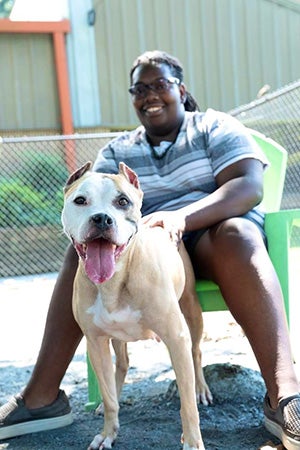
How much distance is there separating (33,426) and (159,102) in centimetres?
145

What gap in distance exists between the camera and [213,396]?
306 centimetres

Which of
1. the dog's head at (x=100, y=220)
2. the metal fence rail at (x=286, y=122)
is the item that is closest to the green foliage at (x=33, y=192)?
the metal fence rail at (x=286, y=122)

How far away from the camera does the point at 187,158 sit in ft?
10.2

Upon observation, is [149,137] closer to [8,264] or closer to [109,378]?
[109,378]

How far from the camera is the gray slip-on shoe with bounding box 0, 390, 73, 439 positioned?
9.26 ft

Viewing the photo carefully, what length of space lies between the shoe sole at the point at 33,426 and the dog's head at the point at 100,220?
850 millimetres

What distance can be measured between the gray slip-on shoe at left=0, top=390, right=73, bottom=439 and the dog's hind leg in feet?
1.80

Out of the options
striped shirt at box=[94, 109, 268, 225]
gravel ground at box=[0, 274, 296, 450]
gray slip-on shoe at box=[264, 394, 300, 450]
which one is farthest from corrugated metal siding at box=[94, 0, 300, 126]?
gray slip-on shoe at box=[264, 394, 300, 450]

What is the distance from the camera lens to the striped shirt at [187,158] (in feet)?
9.92

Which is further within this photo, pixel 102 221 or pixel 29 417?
pixel 29 417

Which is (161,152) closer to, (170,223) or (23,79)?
(170,223)

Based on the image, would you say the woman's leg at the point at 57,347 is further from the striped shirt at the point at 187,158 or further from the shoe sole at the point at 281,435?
the shoe sole at the point at 281,435

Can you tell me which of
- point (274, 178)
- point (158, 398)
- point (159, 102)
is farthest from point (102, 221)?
point (274, 178)

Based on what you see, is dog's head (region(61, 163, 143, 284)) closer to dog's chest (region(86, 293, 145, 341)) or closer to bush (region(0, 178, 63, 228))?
dog's chest (region(86, 293, 145, 341))
